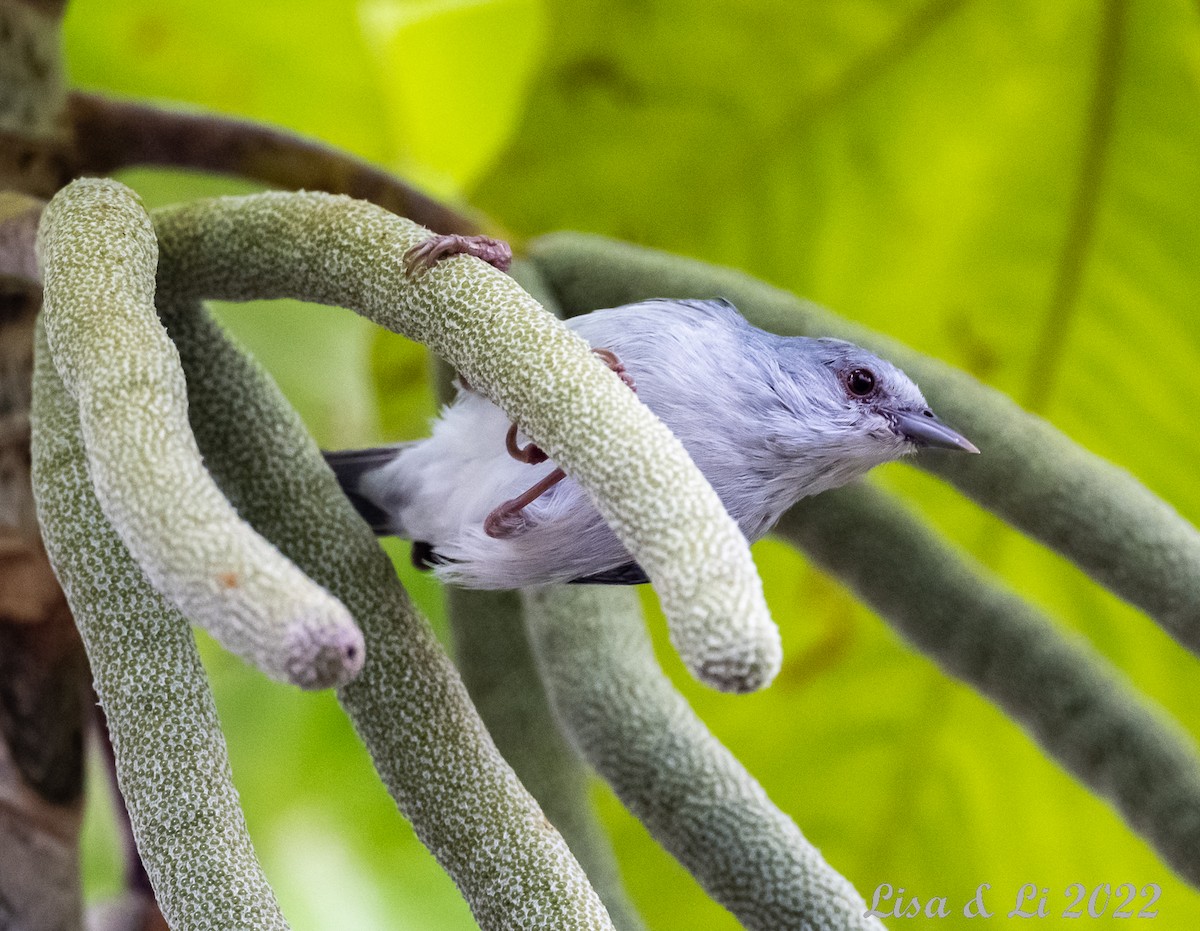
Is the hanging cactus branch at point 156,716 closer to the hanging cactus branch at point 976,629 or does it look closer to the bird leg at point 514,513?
the bird leg at point 514,513

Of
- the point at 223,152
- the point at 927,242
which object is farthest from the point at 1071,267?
the point at 223,152

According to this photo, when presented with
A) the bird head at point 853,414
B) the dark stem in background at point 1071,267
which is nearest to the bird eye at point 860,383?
the bird head at point 853,414

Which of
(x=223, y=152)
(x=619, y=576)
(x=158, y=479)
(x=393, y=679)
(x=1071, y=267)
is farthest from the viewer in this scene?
(x=1071, y=267)

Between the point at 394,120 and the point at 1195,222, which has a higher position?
the point at 1195,222

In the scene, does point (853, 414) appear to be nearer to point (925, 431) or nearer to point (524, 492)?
point (925, 431)

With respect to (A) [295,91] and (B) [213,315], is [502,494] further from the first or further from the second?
(A) [295,91]

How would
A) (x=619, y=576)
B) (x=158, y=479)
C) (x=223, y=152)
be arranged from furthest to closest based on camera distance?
1. (x=223, y=152)
2. (x=619, y=576)
3. (x=158, y=479)

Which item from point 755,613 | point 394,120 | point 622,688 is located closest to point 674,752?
point 622,688
